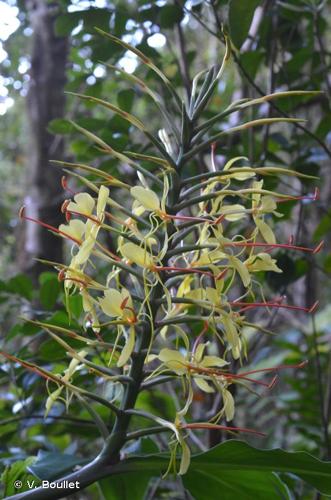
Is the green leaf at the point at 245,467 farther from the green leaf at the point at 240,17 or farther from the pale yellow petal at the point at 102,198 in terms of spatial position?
the green leaf at the point at 240,17

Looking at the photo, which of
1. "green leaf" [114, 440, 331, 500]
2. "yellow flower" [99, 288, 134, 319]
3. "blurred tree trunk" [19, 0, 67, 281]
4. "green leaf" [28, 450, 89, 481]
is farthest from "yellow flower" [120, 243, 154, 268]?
"blurred tree trunk" [19, 0, 67, 281]

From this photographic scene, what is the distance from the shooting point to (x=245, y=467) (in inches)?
26.9

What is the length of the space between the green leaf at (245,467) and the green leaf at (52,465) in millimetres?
154

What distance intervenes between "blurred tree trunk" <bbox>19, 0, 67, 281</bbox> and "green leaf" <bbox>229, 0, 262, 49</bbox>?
110cm

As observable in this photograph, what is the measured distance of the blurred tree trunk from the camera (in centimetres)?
202

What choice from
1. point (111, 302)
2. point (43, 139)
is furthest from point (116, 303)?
point (43, 139)

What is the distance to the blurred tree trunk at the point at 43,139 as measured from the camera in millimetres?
2018

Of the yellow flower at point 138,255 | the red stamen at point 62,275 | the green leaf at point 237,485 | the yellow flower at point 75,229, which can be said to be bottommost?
the green leaf at point 237,485

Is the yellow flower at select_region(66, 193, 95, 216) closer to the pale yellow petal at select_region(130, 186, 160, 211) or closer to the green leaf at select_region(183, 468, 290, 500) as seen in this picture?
the pale yellow petal at select_region(130, 186, 160, 211)

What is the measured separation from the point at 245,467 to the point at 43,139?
181cm

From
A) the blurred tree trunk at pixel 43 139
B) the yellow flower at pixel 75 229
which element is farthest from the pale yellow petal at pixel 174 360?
the blurred tree trunk at pixel 43 139

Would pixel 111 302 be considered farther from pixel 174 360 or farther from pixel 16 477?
pixel 16 477

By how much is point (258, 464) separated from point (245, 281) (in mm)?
220

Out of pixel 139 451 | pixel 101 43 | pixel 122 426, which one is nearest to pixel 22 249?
pixel 101 43
